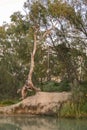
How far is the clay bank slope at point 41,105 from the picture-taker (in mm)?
22438

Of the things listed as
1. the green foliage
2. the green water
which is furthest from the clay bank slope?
the green foliage

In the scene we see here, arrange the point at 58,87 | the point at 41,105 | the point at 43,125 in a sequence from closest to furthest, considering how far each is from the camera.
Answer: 1. the point at 43,125
2. the point at 41,105
3. the point at 58,87

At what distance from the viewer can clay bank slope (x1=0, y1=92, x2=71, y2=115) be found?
22.4 m

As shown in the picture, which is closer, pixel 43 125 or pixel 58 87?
pixel 43 125

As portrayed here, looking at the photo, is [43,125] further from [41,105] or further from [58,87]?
[58,87]

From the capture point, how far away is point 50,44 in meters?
31.3

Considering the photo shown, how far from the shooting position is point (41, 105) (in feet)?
74.6

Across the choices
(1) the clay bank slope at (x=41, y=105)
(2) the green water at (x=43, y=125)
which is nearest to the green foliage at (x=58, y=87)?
(1) the clay bank slope at (x=41, y=105)

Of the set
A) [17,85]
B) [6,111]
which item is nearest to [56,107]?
[6,111]

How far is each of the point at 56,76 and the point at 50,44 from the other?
8.32 m

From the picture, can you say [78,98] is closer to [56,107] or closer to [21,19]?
[56,107]

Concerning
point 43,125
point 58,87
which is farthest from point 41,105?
point 43,125

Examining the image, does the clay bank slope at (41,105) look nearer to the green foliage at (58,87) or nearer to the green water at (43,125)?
the green water at (43,125)

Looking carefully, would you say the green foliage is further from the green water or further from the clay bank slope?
the green water
